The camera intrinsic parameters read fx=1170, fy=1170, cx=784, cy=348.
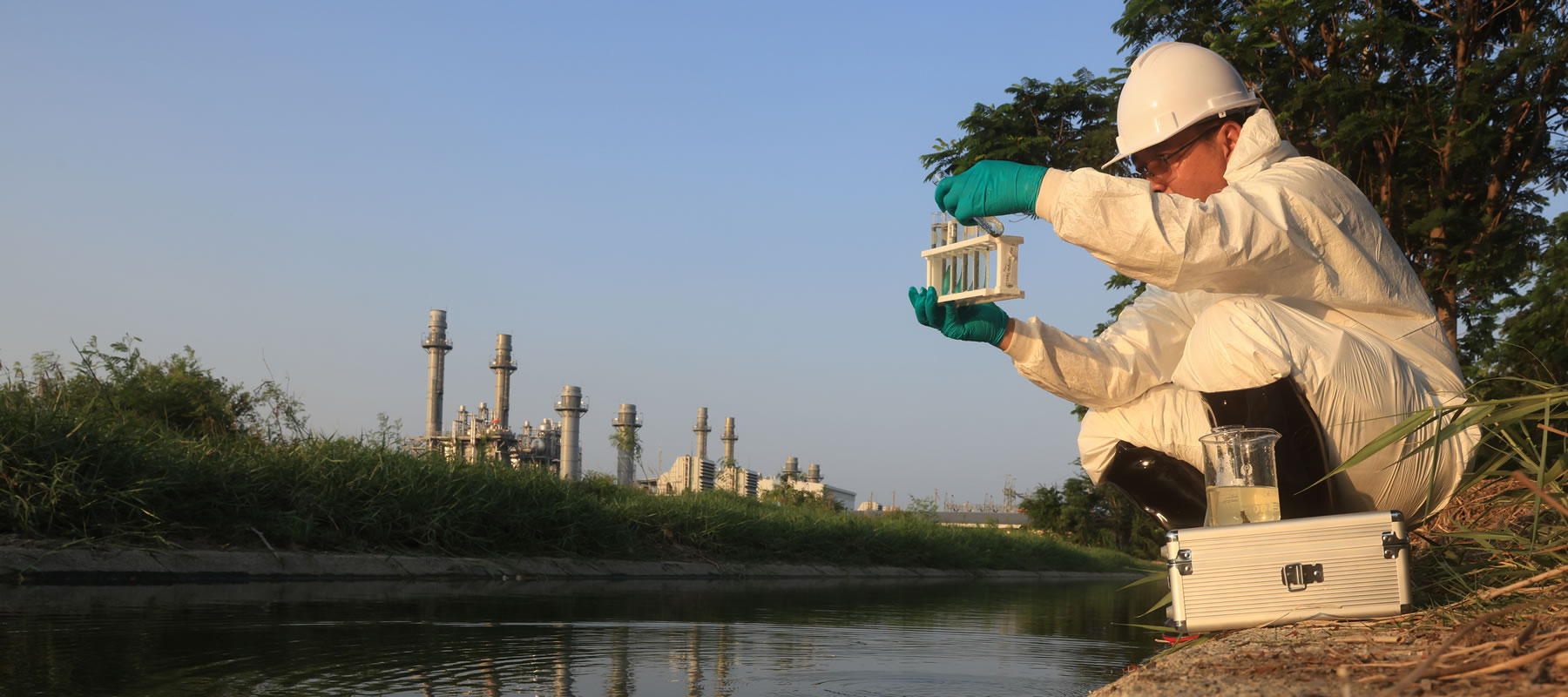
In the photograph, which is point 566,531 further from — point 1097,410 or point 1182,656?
point 1182,656

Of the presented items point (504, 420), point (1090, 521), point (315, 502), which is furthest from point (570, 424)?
point (315, 502)

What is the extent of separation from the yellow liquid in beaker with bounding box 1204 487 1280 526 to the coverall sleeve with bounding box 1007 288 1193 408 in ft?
2.14

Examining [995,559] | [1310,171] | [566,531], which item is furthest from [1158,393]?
[995,559]

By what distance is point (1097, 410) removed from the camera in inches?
124

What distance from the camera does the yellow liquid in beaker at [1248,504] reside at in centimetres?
230

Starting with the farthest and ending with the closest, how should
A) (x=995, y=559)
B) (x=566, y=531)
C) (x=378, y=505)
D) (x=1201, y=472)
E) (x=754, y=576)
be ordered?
(x=995, y=559) → (x=754, y=576) → (x=566, y=531) → (x=378, y=505) → (x=1201, y=472)

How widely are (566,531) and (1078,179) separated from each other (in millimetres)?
8289

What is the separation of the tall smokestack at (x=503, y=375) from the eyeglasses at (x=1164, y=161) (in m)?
36.3

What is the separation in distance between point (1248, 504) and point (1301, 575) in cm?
29

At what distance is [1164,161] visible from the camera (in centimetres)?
301

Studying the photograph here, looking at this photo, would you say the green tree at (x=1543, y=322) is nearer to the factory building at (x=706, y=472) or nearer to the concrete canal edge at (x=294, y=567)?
the concrete canal edge at (x=294, y=567)

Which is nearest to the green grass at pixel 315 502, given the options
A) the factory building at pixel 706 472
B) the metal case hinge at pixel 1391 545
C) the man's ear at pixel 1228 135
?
the man's ear at pixel 1228 135

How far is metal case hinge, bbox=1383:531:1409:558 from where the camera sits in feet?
6.63

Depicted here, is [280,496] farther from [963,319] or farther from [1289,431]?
[1289,431]
